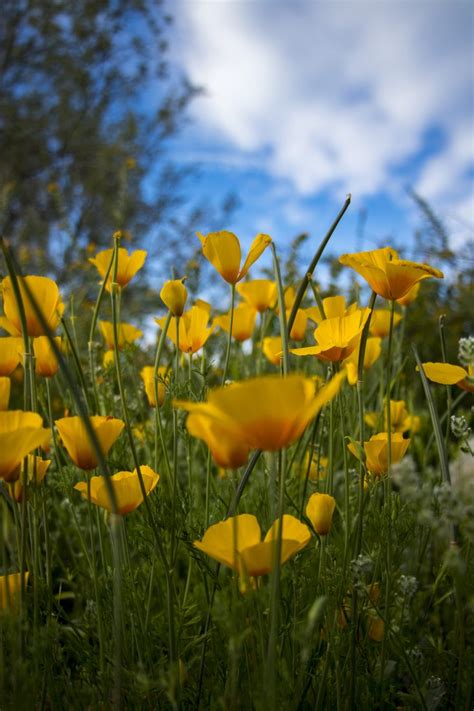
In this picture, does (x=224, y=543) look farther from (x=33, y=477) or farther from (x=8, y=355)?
(x=8, y=355)

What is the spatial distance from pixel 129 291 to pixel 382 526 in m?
7.05

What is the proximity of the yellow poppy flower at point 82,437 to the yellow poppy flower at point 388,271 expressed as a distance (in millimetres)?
369

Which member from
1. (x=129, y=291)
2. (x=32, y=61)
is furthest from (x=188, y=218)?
(x=32, y=61)

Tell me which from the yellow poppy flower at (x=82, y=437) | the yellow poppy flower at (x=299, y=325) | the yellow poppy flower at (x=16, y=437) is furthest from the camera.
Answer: the yellow poppy flower at (x=299, y=325)

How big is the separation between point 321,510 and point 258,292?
63 cm

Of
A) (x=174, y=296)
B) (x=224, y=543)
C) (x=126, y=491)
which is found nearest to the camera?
(x=224, y=543)

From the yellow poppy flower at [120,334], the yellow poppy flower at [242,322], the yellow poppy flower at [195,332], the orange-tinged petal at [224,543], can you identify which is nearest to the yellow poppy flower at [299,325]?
the yellow poppy flower at [242,322]

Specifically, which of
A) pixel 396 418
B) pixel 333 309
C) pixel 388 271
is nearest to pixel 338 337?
pixel 388 271

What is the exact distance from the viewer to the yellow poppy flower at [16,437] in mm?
608

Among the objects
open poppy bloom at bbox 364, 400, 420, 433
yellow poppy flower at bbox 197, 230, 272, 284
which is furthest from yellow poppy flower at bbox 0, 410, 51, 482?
open poppy bloom at bbox 364, 400, 420, 433

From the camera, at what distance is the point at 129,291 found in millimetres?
7648

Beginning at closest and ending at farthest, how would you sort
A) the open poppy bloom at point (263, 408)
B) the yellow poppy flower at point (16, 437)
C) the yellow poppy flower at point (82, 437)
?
1. the open poppy bloom at point (263, 408)
2. the yellow poppy flower at point (16, 437)
3. the yellow poppy flower at point (82, 437)

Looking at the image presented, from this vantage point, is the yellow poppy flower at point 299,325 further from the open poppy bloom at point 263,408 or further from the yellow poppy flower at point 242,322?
the open poppy bloom at point 263,408

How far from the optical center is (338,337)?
83 centimetres
